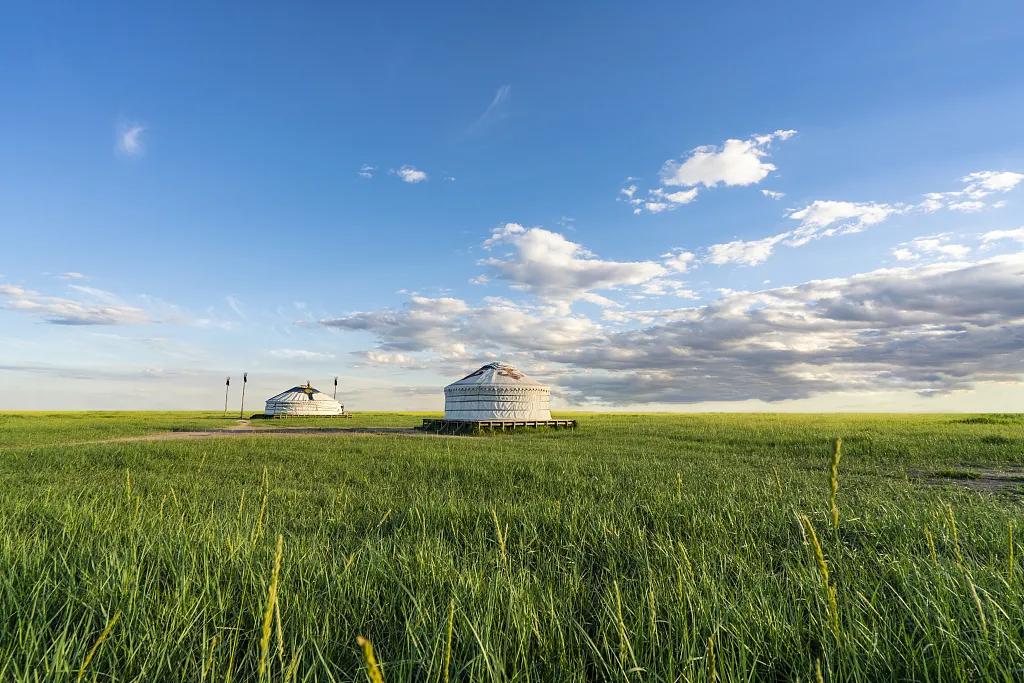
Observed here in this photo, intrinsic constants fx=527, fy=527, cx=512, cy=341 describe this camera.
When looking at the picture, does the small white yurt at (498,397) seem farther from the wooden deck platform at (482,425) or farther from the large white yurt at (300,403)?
the large white yurt at (300,403)

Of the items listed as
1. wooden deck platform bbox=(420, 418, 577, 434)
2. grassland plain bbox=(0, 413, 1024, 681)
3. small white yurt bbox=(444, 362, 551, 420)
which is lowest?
grassland plain bbox=(0, 413, 1024, 681)

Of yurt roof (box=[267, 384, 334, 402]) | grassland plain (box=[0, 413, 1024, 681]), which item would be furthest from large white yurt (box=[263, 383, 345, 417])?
grassland plain (box=[0, 413, 1024, 681])

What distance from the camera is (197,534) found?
430 centimetres

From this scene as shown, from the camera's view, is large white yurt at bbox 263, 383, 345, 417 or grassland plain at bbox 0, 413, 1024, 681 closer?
grassland plain at bbox 0, 413, 1024, 681

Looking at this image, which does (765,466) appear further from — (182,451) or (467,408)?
(467,408)

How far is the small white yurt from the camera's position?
37406mm

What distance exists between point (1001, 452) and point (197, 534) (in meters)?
23.2

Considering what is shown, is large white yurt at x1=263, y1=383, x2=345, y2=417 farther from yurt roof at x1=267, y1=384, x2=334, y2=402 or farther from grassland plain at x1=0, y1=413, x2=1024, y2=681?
grassland plain at x1=0, y1=413, x2=1024, y2=681

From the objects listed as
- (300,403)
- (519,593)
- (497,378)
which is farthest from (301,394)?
(519,593)

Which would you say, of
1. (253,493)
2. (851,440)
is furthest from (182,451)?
(851,440)

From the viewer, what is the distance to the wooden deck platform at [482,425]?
33.1 m

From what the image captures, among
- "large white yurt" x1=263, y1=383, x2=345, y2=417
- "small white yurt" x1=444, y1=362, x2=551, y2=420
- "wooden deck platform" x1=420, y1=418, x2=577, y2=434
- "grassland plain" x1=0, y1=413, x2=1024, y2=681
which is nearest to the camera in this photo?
"grassland plain" x1=0, y1=413, x2=1024, y2=681

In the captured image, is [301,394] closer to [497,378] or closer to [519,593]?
[497,378]

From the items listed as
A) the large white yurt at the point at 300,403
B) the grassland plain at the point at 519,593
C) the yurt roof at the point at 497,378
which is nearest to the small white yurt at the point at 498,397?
the yurt roof at the point at 497,378
